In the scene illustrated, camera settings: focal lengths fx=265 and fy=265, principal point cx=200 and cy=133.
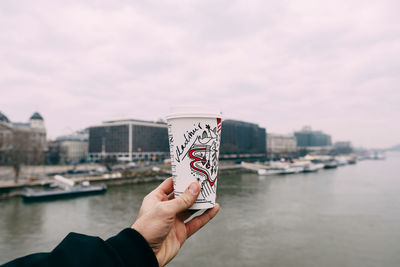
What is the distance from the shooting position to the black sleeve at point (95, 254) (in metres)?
0.70

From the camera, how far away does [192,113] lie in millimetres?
1220

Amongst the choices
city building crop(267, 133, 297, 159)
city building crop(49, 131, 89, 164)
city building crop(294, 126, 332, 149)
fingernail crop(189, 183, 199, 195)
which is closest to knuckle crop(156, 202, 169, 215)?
fingernail crop(189, 183, 199, 195)

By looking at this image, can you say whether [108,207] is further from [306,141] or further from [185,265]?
[306,141]

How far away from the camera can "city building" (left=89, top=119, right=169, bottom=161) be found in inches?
1865

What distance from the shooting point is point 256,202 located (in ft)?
51.0

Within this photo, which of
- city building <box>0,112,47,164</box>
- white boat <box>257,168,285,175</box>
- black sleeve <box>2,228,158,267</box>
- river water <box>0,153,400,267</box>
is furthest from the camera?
white boat <box>257,168,285,175</box>

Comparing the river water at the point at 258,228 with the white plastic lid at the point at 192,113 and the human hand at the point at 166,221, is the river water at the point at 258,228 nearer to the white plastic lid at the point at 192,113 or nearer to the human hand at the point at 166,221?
the human hand at the point at 166,221

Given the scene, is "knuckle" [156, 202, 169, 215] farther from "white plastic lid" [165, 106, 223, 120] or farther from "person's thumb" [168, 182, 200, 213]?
"white plastic lid" [165, 106, 223, 120]

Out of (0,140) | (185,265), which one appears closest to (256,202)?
(185,265)

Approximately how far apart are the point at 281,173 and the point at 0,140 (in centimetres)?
3652

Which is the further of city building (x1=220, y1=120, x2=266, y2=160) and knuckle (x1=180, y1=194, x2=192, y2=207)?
city building (x1=220, y1=120, x2=266, y2=160)

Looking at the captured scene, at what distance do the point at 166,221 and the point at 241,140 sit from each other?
50.5m

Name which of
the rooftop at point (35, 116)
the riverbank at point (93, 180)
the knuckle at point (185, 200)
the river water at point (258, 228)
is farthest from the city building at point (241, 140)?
the knuckle at point (185, 200)

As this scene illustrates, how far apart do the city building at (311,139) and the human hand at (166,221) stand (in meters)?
100
